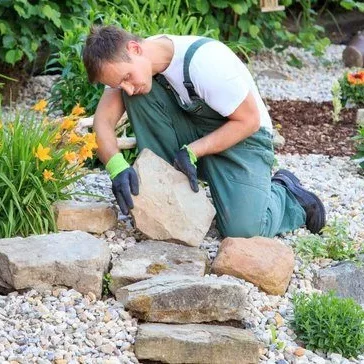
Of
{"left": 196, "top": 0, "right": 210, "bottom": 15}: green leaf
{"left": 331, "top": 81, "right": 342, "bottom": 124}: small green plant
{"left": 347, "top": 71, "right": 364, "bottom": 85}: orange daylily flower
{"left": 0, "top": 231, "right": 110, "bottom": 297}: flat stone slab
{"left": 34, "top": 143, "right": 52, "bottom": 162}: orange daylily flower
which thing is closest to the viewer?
{"left": 0, "top": 231, "right": 110, "bottom": 297}: flat stone slab

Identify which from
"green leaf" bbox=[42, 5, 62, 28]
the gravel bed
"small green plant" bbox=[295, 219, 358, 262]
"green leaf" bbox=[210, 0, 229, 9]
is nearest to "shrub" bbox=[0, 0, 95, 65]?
"green leaf" bbox=[42, 5, 62, 28]

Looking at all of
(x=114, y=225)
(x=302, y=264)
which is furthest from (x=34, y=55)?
(x=302, y=264)

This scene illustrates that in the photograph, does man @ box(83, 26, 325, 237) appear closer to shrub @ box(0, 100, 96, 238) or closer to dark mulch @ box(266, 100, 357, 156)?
shrub @ box(0, 100, 96, 238)

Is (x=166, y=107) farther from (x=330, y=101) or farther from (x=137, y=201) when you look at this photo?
(x=330, y=101)

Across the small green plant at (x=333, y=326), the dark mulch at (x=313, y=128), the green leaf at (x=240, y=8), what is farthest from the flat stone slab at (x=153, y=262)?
the green leaf at (x=240, y=8)

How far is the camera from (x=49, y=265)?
3.52m

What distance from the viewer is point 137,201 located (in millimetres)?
3953

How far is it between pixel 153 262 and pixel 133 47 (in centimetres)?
85

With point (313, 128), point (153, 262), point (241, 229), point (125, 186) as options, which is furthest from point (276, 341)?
point (313, 128)

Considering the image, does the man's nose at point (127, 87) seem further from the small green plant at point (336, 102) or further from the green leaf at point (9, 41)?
the small green plant at point (336, 102)

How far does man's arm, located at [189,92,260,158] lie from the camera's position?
13.1 feet

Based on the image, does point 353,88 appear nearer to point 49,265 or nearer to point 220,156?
point 220,156

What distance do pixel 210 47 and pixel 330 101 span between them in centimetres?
320

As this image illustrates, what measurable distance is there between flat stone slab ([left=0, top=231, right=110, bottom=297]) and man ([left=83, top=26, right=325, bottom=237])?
16.5 inches
